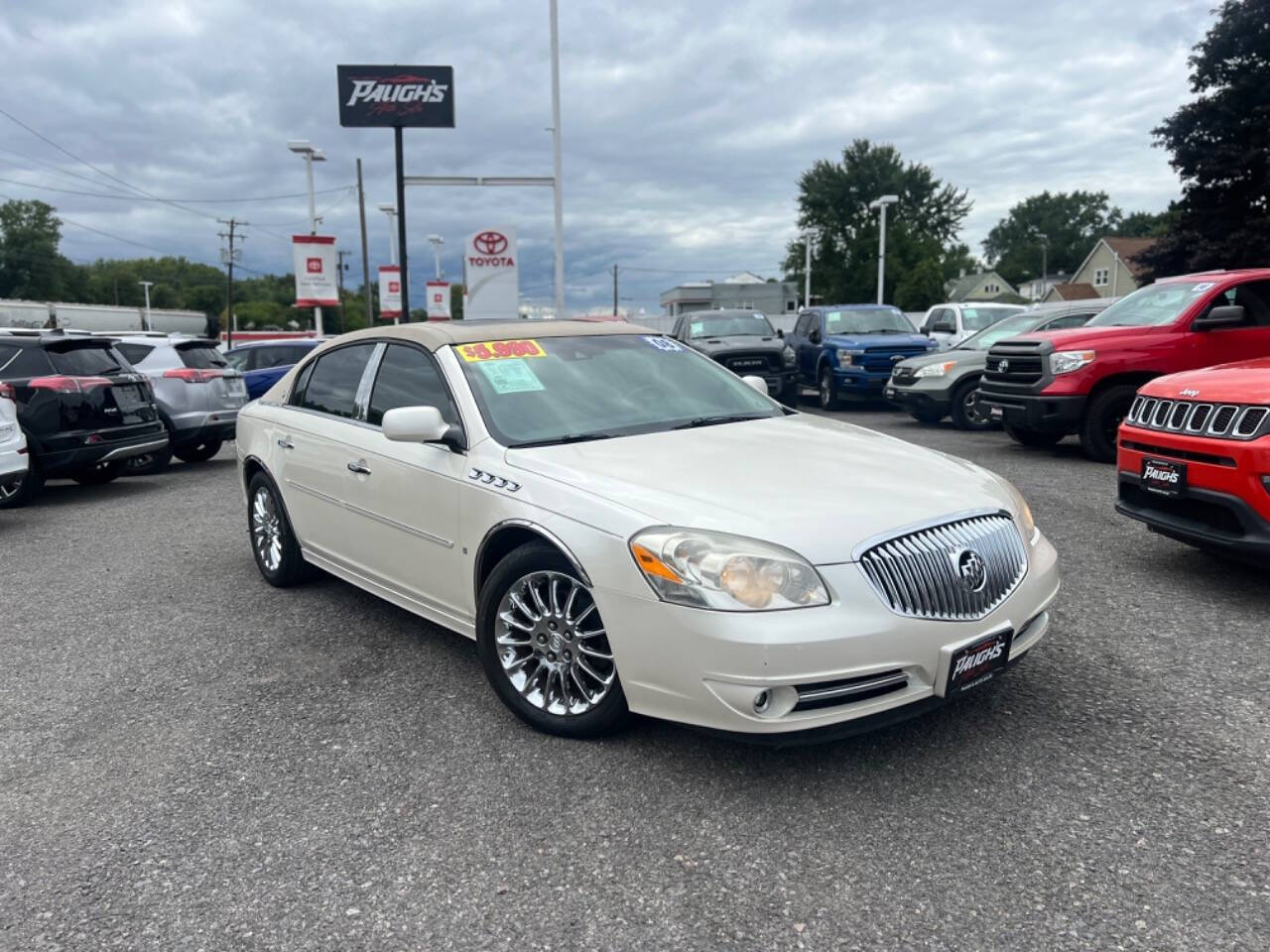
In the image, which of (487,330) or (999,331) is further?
(999,331)

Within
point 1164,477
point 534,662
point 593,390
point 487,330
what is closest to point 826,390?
point 1164,477

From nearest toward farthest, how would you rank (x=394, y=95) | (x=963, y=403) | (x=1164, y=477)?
(x=1164, y=477)
(x=963, y=403)
(x=394, y=95)

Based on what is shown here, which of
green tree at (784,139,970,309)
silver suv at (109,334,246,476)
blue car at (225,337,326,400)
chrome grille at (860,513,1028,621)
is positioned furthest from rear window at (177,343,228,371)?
green tree at (784,139,970,309)

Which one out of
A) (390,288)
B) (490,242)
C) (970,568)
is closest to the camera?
(970,568)

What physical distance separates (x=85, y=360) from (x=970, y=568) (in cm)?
922

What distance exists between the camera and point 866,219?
75.4 m

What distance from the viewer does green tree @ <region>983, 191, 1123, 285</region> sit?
376 feet

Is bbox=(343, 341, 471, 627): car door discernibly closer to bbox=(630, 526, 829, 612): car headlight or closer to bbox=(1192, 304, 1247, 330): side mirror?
bbox=(630, 526, 829, 612): car headlight

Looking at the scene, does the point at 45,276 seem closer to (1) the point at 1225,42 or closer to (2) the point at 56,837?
(1) the point at 1225,42

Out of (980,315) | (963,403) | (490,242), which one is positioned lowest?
(963,403)

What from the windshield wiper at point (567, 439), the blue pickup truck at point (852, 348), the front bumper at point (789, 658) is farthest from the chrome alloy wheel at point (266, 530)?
the blue pickup truck at point (852, 348)

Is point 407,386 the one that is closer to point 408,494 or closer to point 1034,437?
point 408,494

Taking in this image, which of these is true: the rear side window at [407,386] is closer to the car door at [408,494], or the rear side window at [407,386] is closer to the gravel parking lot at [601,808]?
the car door at [408,494]

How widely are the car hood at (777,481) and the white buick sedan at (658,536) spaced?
0.04 feet
